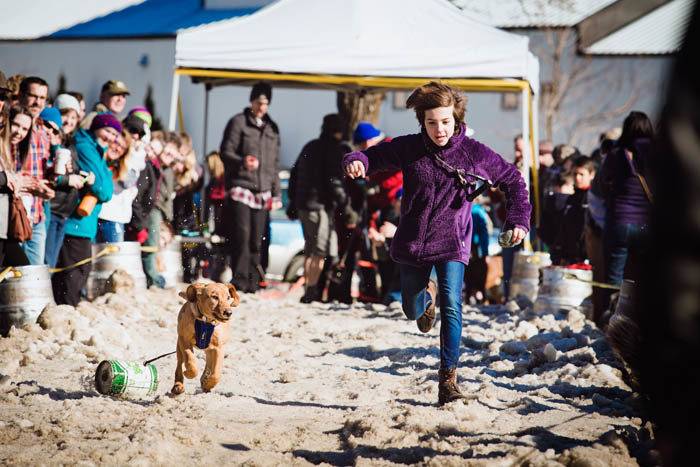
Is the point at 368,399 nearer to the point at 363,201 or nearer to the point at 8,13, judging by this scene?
the point at 363,201

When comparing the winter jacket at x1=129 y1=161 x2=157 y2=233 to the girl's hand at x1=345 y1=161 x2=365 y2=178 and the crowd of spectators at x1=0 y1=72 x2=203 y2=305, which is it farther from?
the girl's hand at x1=345 y1=161 x2=365 y2=178

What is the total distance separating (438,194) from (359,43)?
6.25 meters

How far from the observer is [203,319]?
560 cm

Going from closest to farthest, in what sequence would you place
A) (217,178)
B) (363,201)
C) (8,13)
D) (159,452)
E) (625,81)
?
(159,452) → (363,201) → (217,178) → (8,13) → (625,81)

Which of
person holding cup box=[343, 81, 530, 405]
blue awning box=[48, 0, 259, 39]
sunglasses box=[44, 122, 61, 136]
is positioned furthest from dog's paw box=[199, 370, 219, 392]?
blue awning box=[48, 0, 259, 39]

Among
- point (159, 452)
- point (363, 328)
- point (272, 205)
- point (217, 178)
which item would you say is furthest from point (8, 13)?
point (159, 452)

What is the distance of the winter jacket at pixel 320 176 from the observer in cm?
1166

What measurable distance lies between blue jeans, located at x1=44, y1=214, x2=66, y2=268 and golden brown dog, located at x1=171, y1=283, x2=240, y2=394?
319 centimetres

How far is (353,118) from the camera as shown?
18.0 metres

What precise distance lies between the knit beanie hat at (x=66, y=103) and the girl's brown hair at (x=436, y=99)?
4.69 meters

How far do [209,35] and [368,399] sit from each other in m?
6.90

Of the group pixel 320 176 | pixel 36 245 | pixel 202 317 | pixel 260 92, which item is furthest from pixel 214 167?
pixel 202 317

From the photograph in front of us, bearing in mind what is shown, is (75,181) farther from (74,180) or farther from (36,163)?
(36,163)

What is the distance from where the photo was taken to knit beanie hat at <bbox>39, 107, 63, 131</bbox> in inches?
343
